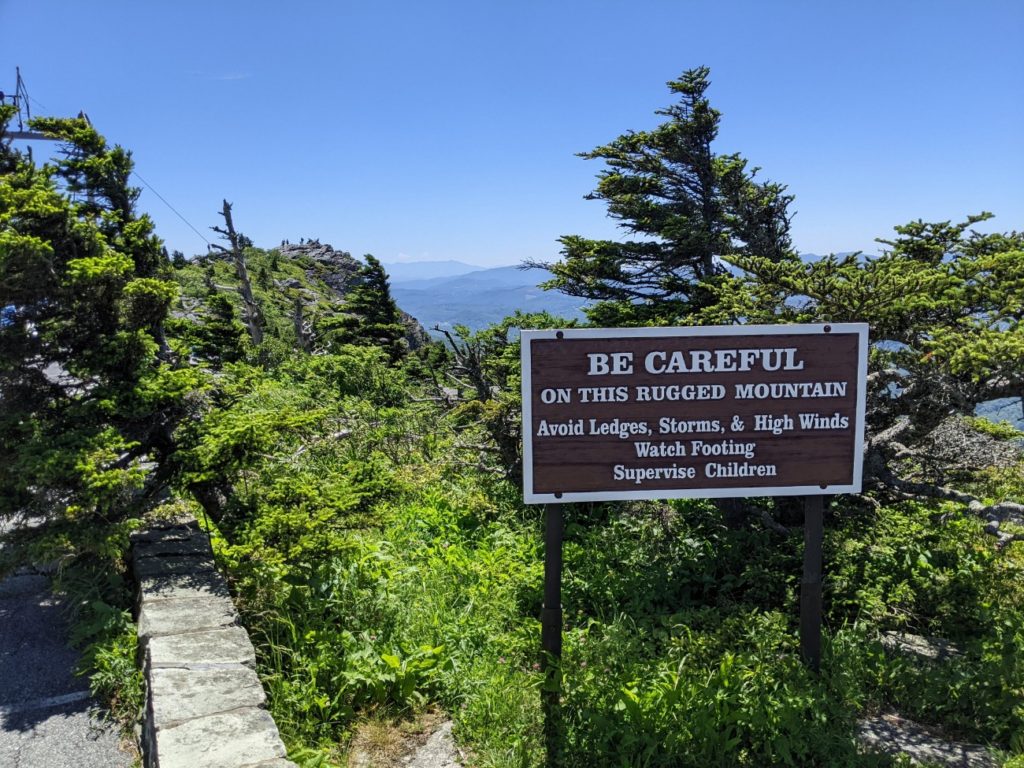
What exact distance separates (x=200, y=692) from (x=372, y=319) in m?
20.8

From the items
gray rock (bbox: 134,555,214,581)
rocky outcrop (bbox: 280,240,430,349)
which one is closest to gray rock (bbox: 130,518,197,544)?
gray rock (bbox: 134,555,214,581)

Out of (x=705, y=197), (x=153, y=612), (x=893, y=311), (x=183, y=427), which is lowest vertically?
(x=153, y=612)

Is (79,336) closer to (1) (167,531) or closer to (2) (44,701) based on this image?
(1) (167,531)

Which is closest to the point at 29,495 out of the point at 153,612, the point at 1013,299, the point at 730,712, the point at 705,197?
the point at 153,612

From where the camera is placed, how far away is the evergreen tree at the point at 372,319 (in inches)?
881

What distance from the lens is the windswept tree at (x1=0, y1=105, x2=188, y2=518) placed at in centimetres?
416

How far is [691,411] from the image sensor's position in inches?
160

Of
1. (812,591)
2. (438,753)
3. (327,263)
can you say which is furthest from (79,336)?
(327,263)

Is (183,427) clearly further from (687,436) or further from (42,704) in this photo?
(687,436)

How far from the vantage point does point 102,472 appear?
4078 millimetres

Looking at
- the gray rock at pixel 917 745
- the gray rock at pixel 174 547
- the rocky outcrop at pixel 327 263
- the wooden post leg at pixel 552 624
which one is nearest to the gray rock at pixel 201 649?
the gray rock at pixel 174 547

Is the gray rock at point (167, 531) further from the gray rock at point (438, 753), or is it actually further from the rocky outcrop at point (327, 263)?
the rocky outcrop at point (327, 263)

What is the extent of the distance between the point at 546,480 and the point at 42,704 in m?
3.29

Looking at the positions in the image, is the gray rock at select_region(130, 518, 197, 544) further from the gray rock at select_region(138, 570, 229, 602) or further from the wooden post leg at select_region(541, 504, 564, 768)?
the wooden post leg at select_region(541, 504, 564, 768)
